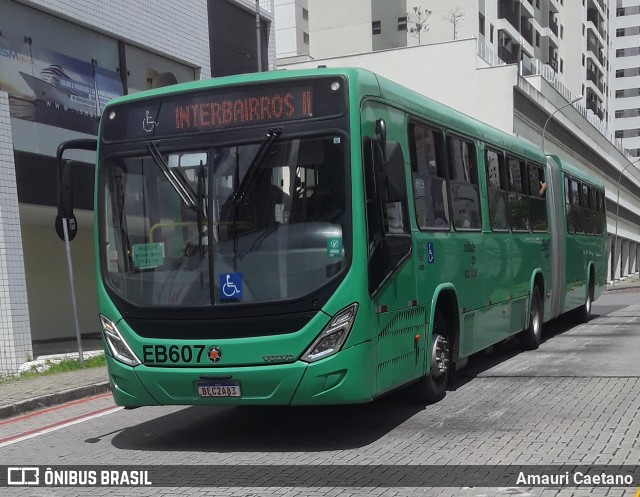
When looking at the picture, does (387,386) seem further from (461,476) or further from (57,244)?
(57,244)

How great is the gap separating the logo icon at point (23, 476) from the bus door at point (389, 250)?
2.89 m

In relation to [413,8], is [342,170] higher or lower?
lower

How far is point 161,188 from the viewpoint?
7.82 metres

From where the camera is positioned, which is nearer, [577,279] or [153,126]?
[153,126]

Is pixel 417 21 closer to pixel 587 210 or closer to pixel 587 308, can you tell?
pixel 587 210

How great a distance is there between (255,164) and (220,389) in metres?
1.92

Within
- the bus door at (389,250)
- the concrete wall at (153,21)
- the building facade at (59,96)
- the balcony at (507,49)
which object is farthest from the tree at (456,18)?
the bus door at (389,250)

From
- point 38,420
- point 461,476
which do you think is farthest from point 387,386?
point 38,420

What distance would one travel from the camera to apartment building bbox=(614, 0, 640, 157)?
10856 centimetres

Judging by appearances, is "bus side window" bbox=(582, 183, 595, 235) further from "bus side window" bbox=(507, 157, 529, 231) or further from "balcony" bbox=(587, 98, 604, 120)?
"balcony" bbox=(587, 98, 604, 120)

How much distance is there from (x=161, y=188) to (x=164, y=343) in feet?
4.50

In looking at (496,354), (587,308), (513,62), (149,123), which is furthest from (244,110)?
(513,62)

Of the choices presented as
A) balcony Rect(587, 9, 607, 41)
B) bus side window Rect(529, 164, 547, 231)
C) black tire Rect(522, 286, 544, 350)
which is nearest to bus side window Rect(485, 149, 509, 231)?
bus side window Rect(529, 164, 547, 231)

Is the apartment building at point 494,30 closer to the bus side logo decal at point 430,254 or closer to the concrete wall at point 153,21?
the concrete wall at point 153,21
